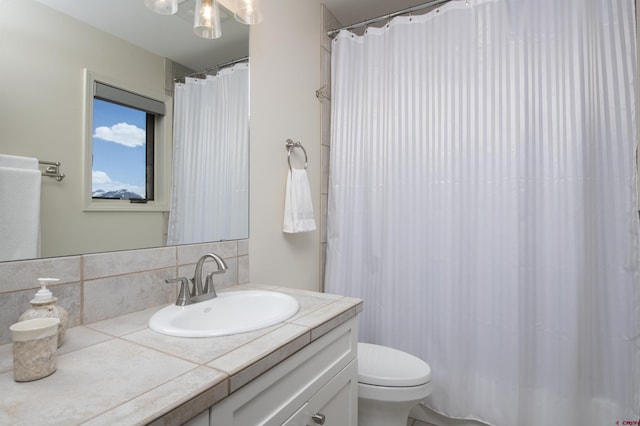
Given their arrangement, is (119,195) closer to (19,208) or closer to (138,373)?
(19,208)

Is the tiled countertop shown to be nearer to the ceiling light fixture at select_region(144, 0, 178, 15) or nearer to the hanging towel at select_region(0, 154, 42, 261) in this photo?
the hanging towel at select_region(0, 154, 42, 261)

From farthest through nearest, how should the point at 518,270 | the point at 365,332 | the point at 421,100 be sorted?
the point at 365,332
the point at 421,100
the point at 518,270

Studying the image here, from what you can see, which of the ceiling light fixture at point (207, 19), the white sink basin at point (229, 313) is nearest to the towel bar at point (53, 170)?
the white sink basin at point (229, 313)

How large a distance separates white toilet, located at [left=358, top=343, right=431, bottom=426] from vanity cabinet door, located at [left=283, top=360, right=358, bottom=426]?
0.18 m

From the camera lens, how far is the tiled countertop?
498mm

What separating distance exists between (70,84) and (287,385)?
3.23ft

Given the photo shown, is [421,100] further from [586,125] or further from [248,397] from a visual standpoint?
[248,397]

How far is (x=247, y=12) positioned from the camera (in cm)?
132

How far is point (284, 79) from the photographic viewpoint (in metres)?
1.70

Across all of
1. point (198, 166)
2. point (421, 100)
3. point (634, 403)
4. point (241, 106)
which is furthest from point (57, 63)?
point (634, 403)

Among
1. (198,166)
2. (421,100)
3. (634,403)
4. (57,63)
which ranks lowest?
(634,403)

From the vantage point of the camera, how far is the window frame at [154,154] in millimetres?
920

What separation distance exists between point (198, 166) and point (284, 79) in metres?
0.74

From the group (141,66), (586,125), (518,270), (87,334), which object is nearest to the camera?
(87,334)
